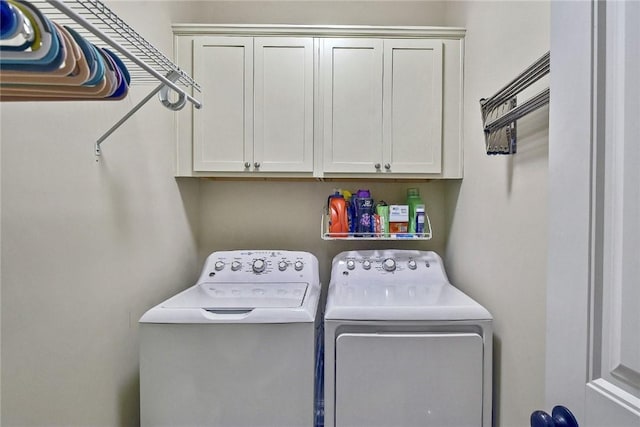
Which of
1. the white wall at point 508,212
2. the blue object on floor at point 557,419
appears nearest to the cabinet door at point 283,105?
the white wall at point 508,212

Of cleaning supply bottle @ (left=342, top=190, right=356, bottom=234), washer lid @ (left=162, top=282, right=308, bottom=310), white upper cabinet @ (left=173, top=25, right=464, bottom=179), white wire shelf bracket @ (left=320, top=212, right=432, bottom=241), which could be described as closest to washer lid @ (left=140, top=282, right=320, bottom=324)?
washer lid @ (left=162, top=282, right=308, bottom=310)

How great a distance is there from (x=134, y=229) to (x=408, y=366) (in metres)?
1.26

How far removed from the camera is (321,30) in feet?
5.90

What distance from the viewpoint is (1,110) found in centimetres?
86

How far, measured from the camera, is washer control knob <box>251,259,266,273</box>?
185 centimetres

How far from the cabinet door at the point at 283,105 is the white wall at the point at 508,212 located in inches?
33.3

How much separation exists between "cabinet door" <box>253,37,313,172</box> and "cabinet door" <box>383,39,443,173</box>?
0.43 meters

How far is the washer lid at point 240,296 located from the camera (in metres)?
1.39

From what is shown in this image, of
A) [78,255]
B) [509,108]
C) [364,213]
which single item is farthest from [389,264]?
[78,255]

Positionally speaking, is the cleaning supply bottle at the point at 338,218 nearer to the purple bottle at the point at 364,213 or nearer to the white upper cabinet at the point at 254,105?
the purple bottle at the point at 364,213

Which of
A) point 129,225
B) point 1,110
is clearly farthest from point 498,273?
point 1,110

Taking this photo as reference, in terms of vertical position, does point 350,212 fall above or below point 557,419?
above

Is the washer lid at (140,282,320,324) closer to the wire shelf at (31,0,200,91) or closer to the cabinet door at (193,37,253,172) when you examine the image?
the cabinet door at (193,37,253,172)

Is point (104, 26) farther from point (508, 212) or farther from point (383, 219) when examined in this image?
point (508, 212)
